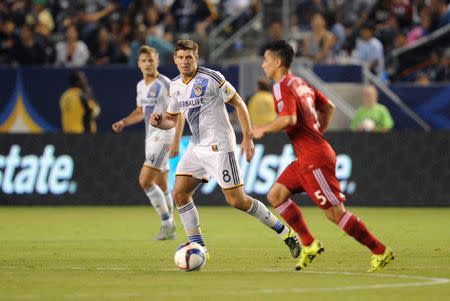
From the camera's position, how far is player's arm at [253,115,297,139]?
10930mm

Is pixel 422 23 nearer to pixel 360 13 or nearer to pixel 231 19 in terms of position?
pixel 360 13

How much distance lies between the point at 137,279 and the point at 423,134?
11.9 m

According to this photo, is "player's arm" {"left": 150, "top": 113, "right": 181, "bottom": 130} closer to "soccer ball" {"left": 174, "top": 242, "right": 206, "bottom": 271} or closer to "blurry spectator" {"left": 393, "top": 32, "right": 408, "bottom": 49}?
"soccer ball" {"left": 174, "top": 242, "right": 206, "bottom": 271}

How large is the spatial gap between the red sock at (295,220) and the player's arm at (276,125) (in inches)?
39.4

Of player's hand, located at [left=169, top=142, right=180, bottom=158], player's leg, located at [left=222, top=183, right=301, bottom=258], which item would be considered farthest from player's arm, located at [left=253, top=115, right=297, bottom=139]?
player's hand, located at [left=169, top=142, right=180, bottom=158]

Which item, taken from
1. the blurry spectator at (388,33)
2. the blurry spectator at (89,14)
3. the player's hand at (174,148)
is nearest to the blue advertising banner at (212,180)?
the blurry spectator at (89,14)

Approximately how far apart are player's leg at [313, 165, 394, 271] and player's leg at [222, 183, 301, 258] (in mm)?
1070

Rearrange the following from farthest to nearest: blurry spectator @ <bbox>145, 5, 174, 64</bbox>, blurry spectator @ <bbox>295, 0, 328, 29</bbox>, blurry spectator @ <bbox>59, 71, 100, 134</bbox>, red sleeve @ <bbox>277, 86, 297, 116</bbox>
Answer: blurry spectator @ <bbox>295, 0, 328, 29</bbox>, blurry spectator @ <bbox>145, 5, 174, 64</bbox>, blurry spectator @ <bbox>59, 71, 100, 134</bbox>, red sleeve @ <bbox>277, 86, 297, 116</bbox>

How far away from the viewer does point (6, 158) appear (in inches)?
886

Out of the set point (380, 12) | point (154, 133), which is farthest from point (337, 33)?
point (154, 133)

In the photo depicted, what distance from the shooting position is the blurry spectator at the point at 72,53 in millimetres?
25547

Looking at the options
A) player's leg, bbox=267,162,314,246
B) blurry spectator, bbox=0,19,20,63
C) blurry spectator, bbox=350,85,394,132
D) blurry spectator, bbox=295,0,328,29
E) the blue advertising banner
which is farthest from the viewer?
blurry spectator, bbox=295,0,328,29

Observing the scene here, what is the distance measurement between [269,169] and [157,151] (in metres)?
6.25

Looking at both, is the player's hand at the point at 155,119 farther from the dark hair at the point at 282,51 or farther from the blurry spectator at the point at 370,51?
the blurry spectator at the point at 370,51
